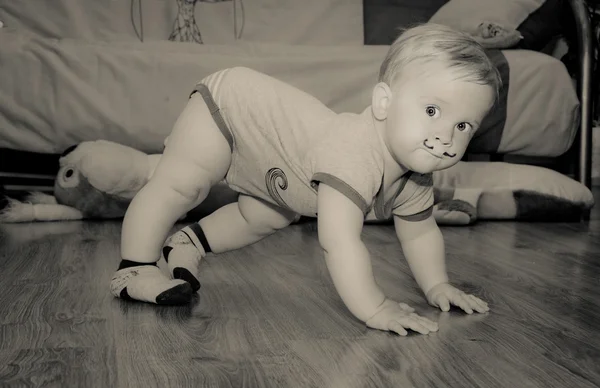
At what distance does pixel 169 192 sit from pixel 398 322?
42 cm

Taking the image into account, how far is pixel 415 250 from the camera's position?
114 cm

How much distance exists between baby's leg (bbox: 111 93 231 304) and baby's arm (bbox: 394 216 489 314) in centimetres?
31

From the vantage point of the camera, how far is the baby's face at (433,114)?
3.13ft

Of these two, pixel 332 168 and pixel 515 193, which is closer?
pixel 332 168

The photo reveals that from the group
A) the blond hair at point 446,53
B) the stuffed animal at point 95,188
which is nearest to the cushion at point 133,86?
the stuffed animal at point 95,188

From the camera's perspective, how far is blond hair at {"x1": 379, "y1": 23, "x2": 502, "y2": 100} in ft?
3.13

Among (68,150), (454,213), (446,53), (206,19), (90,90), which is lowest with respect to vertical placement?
(454,213)

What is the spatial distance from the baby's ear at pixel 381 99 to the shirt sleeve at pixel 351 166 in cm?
4

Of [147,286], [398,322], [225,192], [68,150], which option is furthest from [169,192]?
[68,150]

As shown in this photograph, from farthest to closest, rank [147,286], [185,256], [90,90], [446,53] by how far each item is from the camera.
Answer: [90,90] → [185,256] → [147,286] → [446,53]

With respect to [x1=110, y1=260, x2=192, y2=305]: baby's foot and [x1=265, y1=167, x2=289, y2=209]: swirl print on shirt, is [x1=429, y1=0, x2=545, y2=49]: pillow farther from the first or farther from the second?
[x1=110, y1=260, x2=192, y2=305]: baby's foot

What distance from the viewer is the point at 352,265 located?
3.22 feet

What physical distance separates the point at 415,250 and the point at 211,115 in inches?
15.2

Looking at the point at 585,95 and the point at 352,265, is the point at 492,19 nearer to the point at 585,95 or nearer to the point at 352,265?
the point at 585,95
